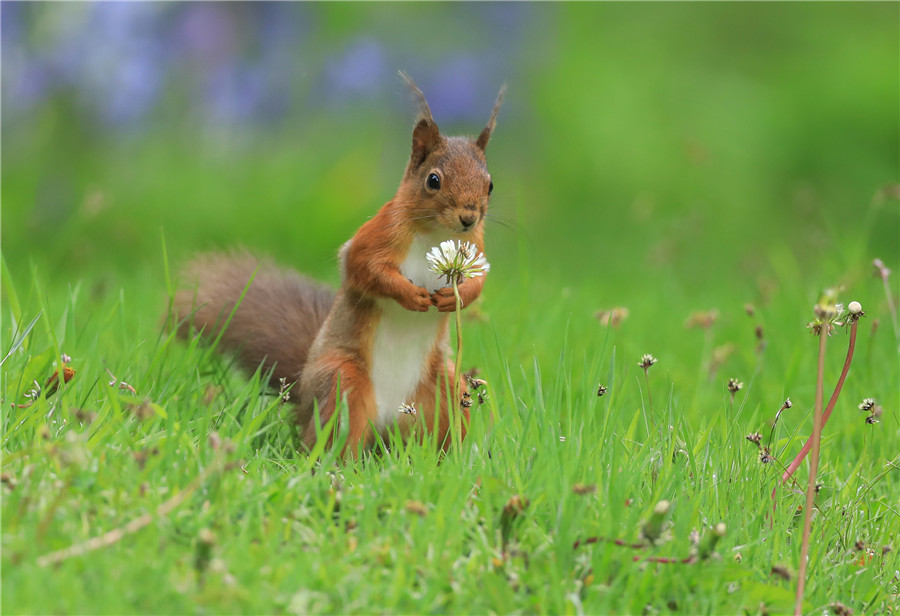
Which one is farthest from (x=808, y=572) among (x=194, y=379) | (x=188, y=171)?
(x=188, y=171)

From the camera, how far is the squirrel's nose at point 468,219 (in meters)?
3.13

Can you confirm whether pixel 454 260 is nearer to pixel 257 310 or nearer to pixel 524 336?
pixel 257 310

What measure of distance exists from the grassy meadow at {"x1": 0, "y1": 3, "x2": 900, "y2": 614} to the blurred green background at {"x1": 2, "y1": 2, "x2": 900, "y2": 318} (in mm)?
33

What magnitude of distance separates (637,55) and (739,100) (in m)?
1.00

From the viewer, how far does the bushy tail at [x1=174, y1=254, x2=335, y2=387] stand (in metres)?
3.64

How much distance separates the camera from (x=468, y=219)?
10.3 feet

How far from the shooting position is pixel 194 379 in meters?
3.21

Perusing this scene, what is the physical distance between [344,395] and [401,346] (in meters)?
0.29

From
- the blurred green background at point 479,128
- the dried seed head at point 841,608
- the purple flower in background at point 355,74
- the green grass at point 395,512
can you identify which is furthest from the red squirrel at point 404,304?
the purple flower in background at point 355,74

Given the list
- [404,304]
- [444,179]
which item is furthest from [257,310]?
[444,179]

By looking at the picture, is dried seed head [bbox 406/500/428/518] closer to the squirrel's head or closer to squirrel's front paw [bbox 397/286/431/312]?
squirrel's front paw [bbox 397/286/431/312]

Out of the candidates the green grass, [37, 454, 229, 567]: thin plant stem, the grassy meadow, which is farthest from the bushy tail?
[37, 454, 229, 567]: thin plant stem

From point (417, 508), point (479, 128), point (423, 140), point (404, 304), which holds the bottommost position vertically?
point (417, 508)

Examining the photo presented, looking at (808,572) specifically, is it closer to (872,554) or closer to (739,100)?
(872,554)
